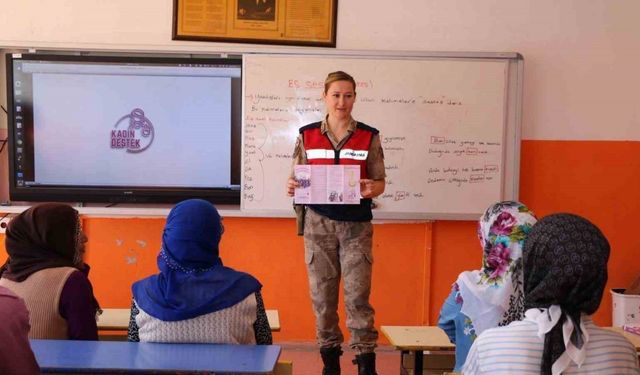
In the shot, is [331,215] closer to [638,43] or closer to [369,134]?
[369,134]

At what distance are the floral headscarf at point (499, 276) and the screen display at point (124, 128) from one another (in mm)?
2516

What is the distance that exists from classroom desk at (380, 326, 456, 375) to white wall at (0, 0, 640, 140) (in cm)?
235

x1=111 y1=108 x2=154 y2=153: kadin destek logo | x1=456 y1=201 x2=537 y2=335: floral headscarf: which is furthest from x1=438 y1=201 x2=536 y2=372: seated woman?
x1=111 y1=108 x2=154 y2=153: kadin destek logo

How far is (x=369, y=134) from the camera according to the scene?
148 inches

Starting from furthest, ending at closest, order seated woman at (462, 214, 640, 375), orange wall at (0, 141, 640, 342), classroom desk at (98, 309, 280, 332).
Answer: orange wall at (0, 141, 640, 342) → classroom desk at (98, 309, 280, 332) → seated woman at (462, 214, 640, 375)

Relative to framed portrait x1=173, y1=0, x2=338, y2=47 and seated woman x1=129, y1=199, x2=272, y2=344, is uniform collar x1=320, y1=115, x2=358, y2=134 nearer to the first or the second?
framed portrait x1=173, y1=0, x2=338, y2=47

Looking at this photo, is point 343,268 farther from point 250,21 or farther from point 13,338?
point 13,338

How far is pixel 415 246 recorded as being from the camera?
4.83 m

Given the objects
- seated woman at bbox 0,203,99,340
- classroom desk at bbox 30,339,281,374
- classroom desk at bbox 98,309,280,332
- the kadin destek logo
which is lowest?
classroom desk at bbox 98,309,280,332

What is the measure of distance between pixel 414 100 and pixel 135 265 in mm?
Result: 2237

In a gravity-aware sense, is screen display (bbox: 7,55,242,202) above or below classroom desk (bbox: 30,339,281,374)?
above

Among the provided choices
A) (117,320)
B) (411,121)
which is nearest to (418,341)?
(117,320)

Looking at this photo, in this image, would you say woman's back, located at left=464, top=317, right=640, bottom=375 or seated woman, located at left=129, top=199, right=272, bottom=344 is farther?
seated woman, located at left=129, top=199, right=272, bottom=344

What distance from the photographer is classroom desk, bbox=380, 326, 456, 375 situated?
8.89 ft
